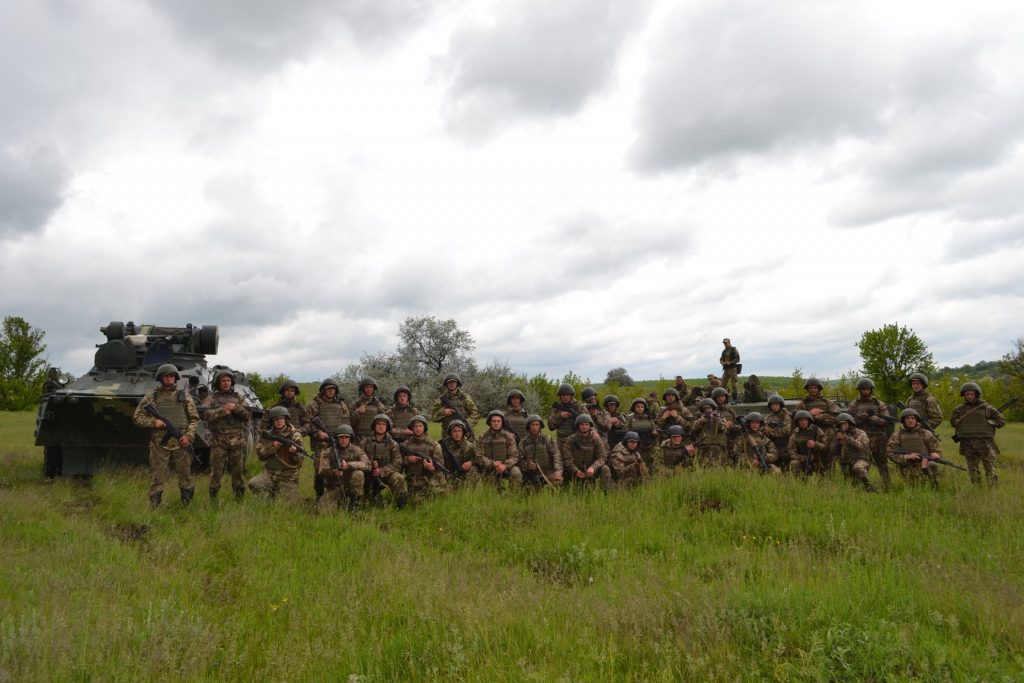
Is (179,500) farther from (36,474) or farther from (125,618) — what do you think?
(125,618)

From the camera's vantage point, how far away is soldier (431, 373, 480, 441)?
13.0 m

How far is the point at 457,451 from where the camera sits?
12.2m

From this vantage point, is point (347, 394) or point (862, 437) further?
point (347, 394)

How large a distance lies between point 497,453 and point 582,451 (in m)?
1.48

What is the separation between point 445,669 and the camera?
4656mm

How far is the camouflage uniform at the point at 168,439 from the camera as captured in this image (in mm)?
10516

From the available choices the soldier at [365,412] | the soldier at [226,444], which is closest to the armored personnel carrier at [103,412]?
the soldier at [226,444]

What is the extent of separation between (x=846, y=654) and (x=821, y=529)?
383cm

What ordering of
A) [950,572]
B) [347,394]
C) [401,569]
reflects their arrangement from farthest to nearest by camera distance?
1. [347,394]
2. [401,569]
3. [950,572]

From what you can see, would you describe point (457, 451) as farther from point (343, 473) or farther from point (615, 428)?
point (615, 428)

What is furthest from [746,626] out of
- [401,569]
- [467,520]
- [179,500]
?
[179,500]

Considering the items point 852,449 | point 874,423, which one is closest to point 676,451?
point 852,449

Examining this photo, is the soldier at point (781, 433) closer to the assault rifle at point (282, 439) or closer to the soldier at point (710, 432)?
the soldier at point (710, 432)

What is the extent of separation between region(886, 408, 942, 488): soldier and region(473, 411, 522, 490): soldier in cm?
616
